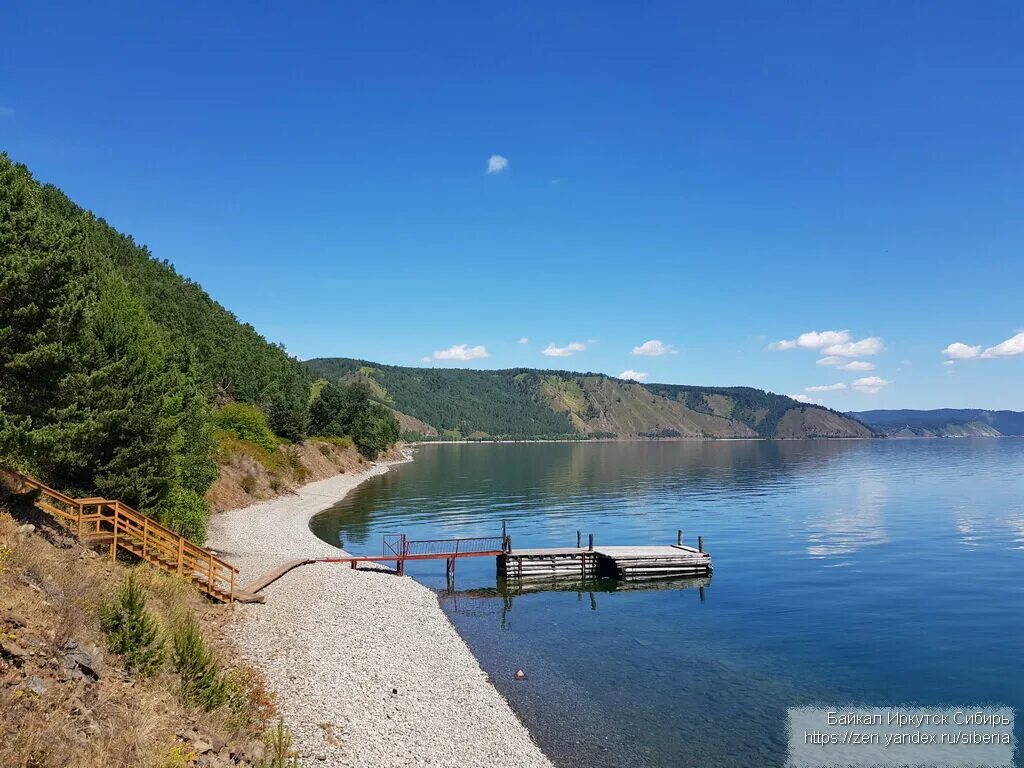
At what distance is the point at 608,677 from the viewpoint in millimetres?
29469

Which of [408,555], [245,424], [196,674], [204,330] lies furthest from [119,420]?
[204,330]

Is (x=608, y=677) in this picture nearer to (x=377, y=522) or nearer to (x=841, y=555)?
(x=841, y=555)

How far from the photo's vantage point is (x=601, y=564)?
166ft

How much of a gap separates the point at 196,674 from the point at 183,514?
21.6 metres

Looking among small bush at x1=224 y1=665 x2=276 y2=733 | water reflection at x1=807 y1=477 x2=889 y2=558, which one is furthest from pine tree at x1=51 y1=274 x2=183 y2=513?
water reflection at x1=807 y1=477 x2=889 y2=558

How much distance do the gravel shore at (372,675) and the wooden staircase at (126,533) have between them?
7.87ft

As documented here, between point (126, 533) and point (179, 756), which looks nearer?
point (179, 756)

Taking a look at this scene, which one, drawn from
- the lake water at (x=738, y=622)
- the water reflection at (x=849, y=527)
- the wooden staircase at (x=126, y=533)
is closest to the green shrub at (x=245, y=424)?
the lake water at (x=738, y=622)

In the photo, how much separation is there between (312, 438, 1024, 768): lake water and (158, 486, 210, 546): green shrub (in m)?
16.4

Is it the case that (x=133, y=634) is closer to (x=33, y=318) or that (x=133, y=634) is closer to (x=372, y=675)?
(x=372, y=675)

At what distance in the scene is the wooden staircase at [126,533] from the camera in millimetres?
26344

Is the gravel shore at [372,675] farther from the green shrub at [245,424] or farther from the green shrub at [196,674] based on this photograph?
the green shrub at [245,424]

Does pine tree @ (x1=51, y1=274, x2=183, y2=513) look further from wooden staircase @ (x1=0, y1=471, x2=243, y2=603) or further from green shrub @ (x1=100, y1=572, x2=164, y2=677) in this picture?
green shrub @ (x1=100, y1=572, x2=164, y2=677)

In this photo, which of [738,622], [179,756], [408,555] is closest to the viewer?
[179,756]
